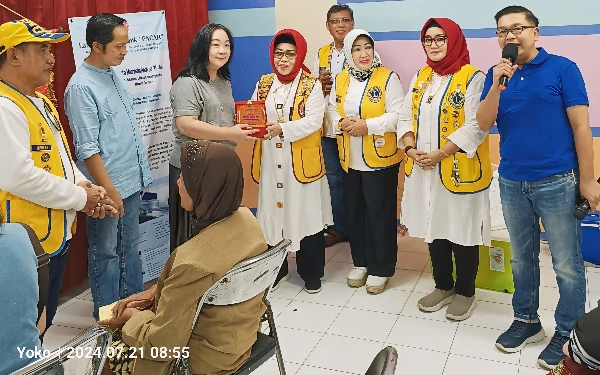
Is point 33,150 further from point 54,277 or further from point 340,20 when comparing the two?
point 340,20

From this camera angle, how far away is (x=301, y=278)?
3.98m

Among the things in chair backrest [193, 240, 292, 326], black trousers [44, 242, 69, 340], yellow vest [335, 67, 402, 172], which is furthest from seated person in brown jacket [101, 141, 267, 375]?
yellow vest [335, 67, 402, 172]

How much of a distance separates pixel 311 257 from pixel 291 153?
671 mm

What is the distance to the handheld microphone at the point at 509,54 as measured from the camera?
2.61 metres

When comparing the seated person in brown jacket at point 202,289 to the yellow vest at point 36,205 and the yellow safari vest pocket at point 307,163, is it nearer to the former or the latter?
the yellow vest at point 36,205

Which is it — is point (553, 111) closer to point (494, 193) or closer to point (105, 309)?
point (494, 193)

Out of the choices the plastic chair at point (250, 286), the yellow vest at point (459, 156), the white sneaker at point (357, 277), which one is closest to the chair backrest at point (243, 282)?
the plastic chair at point (250, 286)

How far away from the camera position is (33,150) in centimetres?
256

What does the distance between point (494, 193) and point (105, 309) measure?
2.62 meters

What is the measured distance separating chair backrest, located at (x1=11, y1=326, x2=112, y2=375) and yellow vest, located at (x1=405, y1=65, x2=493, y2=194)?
2036mm

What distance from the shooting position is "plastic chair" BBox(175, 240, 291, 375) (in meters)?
1.90

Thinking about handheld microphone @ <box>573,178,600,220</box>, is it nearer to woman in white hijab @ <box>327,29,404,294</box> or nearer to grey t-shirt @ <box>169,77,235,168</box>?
woman in white hijab @ <box>327,29,404,294</box>

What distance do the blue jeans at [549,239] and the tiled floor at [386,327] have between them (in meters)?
0.26

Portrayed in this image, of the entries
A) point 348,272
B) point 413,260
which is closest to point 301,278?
point 348,272
